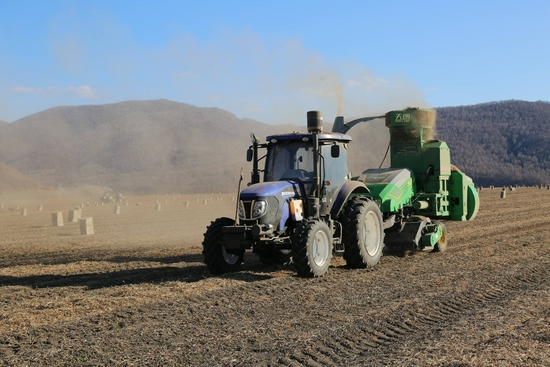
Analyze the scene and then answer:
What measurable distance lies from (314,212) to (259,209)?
106 centimetres

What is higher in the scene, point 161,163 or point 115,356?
point 161,163

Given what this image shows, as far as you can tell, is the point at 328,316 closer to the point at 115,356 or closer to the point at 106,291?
the point at 115,356

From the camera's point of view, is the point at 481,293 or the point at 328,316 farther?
the point at 481,293

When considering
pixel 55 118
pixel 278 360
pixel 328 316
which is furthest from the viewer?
pixel 55 118

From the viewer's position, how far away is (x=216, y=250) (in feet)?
36.4

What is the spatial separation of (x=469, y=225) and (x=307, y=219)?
490 inches

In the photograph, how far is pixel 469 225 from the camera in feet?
69.9

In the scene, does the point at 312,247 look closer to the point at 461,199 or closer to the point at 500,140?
the point at 461,199

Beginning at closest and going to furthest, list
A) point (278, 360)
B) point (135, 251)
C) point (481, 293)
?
point (278, 360) < point (481, 293) < point (135, 251)

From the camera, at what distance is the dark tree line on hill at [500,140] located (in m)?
113

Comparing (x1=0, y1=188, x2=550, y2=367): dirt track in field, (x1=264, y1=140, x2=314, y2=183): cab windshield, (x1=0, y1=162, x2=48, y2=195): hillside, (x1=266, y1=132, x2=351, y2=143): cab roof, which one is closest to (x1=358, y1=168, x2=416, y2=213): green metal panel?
(x1=0, y1=188, x2=550, y2=367): dirt track in field

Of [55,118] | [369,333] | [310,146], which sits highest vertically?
[55,118]

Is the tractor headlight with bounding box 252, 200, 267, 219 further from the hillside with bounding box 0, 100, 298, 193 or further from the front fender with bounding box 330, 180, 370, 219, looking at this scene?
the hillside with bounding box 0, 100, 298, 193

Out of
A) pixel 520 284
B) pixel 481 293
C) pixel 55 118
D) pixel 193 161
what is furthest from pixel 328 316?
pixel 55 118
